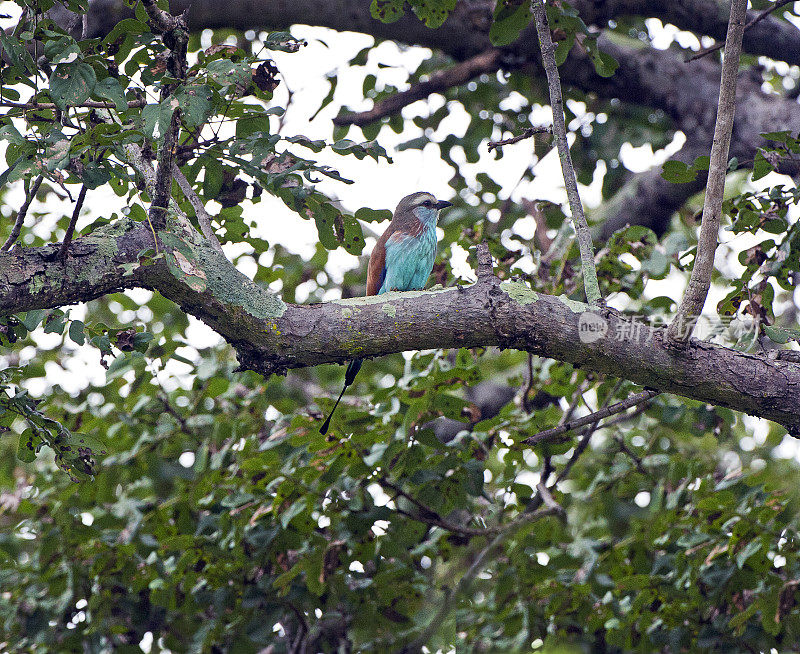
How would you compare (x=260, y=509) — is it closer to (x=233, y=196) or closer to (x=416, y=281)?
(x=233, y=196)

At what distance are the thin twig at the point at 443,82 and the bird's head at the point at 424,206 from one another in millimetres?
528

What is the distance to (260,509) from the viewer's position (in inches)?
126

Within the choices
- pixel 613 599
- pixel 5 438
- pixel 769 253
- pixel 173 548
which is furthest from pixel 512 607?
pixel 5 438

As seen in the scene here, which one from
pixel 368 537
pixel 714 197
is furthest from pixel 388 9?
pixel 368 537

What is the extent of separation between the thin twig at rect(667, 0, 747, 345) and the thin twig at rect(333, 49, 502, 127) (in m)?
2.55

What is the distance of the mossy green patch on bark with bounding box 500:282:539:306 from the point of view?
2260 millimetres

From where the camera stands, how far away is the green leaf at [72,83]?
1.90m

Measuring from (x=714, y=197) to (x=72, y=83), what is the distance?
167cm

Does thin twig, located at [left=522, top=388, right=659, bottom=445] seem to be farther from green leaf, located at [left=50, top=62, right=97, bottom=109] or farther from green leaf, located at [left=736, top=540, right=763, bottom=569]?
green leaf, located at [left=50, top=62, right=97, bottom=109]

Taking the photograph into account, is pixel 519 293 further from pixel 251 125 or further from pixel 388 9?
pixel 388 9

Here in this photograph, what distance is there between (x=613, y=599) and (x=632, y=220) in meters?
2.35

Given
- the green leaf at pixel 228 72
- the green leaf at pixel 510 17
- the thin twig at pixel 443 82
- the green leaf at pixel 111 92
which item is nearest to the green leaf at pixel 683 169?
the green leaf at pixel 510 17

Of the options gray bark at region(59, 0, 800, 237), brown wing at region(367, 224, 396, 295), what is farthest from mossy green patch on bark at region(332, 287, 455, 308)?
gray bark at region(59, 0, 800, 237)

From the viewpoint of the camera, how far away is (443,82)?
4.59 metres
